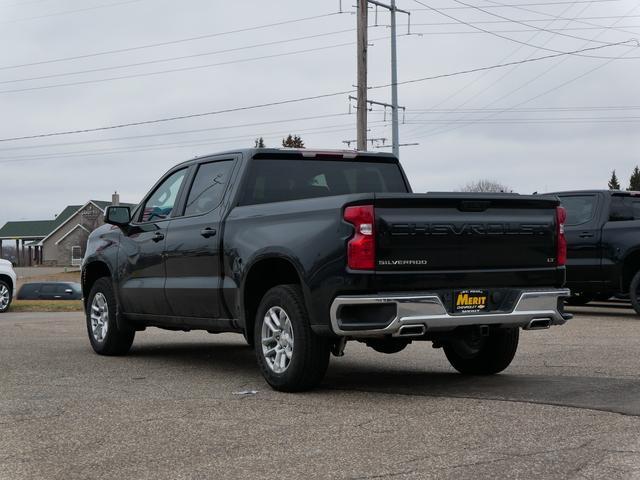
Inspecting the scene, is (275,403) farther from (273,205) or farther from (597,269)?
(597,269)

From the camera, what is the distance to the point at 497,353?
7957mm

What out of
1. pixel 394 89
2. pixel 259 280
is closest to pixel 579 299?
pixel 259 280

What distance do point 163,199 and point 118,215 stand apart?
0.54m

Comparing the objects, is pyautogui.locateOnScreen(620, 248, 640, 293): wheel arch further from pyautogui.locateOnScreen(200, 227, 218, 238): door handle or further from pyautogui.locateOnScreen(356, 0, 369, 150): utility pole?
pyautogui.locateOnScreen(356, 0, 369, 150): utility pole

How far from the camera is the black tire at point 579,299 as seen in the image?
52.5 ft

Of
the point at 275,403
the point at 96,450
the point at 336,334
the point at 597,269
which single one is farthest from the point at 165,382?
the point at 597,269

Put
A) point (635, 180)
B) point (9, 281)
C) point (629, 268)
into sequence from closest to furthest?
point (629, 268)
point (9, 281)
point (635, 180)

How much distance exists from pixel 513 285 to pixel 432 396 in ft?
3.47

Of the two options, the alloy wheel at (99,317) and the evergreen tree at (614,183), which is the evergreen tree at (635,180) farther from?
the alloy wheel at (99,317)

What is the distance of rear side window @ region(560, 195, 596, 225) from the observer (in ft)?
48.5

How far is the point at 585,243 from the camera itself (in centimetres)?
1456

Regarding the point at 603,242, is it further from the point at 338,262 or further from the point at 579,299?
the point at 338,262

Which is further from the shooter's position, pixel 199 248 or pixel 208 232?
pixel 199 248

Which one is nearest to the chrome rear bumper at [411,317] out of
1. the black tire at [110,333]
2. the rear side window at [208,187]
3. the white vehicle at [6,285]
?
the rear side window at [208,187]
